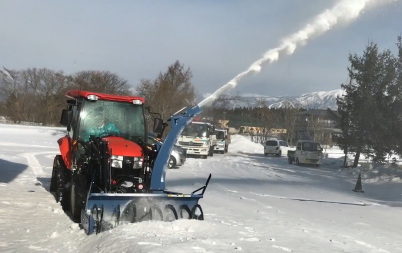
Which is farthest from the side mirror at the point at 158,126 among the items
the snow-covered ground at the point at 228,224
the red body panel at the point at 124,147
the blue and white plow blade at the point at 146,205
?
the snow-covered ground at the point at 228,224

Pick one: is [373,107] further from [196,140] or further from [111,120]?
[111,120]

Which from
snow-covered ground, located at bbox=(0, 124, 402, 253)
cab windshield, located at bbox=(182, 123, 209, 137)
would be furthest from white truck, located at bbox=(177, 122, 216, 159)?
snow-covered ground, located at bbox=(0, 124, 402, 253)

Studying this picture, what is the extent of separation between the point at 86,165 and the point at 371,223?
6.99 m

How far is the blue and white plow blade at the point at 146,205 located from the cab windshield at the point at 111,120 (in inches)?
66.2

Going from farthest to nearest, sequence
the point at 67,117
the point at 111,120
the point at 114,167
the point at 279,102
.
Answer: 1. the point at 279,102
2. the point at 67,117
3. the point at 111,120
4. the point at 114,167

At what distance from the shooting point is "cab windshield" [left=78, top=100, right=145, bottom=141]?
33.9ft

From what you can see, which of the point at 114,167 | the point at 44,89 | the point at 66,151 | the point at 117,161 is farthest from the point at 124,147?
the point at 44,89

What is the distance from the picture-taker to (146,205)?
8.38 meters

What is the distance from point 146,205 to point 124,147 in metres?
1.55

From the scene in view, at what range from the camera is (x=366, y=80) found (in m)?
33.5

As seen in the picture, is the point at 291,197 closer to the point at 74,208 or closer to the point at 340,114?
the point at 74,208

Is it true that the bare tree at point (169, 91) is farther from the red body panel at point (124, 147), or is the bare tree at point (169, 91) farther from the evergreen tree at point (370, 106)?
the red body panel at point (124, 147)

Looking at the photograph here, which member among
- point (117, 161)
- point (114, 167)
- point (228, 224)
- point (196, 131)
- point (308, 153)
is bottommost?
point (228, 224)

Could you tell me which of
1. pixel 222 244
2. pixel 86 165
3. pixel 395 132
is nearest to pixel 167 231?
pixel 222 244
